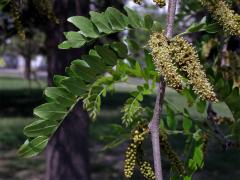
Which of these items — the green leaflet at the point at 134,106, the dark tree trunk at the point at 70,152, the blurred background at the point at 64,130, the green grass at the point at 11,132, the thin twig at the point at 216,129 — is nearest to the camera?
the green leaflet at the point at 134,106

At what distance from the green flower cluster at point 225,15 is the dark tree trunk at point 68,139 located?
3577 millimetres

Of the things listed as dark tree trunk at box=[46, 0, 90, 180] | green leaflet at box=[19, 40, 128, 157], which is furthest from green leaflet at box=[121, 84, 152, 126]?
dark tree trunk at box=[46, 0, 90, 180]

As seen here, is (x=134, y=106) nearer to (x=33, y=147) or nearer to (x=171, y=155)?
(x=171, y=155)

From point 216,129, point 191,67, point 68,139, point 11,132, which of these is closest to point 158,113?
point 191,67

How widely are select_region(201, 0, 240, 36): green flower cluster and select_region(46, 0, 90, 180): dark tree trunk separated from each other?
3.58 m

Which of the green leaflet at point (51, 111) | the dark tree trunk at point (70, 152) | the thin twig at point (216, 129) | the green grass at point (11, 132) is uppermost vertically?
the green leaflet at point (51, 111)

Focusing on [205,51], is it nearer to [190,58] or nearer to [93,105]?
[93,105]

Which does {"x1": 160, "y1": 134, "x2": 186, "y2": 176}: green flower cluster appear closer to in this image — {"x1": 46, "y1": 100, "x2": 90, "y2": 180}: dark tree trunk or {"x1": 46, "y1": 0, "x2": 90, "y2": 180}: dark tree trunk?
{"x1": 46, "y1": 0, "x2": 90, "y2": 180}: dark tree trunk

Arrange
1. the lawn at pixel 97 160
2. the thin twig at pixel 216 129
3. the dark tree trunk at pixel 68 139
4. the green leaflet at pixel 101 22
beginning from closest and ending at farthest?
the green leaflet at pixel 101 22 → the thin twig at pixel 216 129 → the dark tree trunk at pixel 68 139 → the lawn at pixel 97 160

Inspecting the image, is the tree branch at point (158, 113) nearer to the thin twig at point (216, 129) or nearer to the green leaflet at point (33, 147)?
the green leaflet at point (33, 147)

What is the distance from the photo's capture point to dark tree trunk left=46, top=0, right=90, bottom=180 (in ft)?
16.6

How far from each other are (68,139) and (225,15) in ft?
12.8

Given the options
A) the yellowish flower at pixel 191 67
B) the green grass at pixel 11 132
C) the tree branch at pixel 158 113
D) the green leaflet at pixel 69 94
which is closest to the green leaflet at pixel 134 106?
the green leaflet at pixel 69 94

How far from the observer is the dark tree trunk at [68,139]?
5.05 metres
